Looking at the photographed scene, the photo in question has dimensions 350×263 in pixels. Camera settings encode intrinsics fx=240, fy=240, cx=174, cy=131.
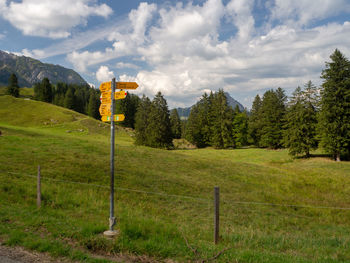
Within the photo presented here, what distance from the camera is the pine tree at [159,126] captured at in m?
59.8

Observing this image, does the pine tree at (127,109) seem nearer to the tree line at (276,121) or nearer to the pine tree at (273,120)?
the tree line at (276,121)

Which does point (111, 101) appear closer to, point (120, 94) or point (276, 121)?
point (120, 94)

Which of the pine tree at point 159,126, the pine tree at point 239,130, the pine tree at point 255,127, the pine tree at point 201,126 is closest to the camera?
the pine tree at point 159,126

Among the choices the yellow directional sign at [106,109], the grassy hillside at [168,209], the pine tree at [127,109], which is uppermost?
the pine tree at [127,109]

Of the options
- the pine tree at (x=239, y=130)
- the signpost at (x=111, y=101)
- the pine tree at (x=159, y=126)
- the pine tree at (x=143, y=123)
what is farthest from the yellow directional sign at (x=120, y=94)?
the pine tree at (x=239, y=130)

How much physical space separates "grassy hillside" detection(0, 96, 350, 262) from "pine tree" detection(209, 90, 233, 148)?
38.0 m

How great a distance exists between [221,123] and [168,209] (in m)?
56.1

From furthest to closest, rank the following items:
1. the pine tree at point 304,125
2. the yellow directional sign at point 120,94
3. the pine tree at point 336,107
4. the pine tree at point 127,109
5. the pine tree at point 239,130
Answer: the pine tree at point 127,109, the pine tree at point 239,130, the pine tree at point 304,125, the pine tree at point 336,107, the yellow directional sign at point 120,94

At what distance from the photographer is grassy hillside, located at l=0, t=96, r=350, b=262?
20.2 ft

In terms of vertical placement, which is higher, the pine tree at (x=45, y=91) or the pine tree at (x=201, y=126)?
the pine tree at (x=45, y=91)

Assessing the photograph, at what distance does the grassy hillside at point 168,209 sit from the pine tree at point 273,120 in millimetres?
33428

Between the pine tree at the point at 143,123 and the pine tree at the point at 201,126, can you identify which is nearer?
the pine tree at the point at 143,123

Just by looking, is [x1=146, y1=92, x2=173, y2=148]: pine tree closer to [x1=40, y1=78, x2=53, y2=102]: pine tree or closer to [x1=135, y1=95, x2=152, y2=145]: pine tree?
[x1=135, y1=95, x2=152, y2=145]: pine tree

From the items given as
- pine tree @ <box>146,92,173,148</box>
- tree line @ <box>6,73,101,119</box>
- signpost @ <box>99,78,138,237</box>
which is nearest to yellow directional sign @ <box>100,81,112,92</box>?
signpost @ <box>99,78,138,237</box>
